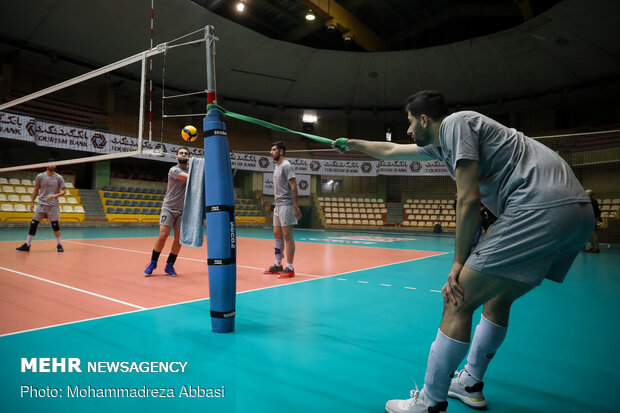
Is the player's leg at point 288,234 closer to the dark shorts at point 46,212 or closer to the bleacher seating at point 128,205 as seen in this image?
the dark shorts at point 46,212

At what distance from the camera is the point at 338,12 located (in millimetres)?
17766

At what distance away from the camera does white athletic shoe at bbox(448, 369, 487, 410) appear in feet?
6.18

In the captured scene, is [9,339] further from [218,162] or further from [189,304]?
[218,162]

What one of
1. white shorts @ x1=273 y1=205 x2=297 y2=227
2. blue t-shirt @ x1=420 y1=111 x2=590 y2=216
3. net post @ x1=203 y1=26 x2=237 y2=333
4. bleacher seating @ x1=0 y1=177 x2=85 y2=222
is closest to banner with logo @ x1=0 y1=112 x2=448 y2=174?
bleacher seating @ x1=0 y1=177 x2=85 y2=222

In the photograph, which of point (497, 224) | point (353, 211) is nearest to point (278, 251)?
point (497, 224)

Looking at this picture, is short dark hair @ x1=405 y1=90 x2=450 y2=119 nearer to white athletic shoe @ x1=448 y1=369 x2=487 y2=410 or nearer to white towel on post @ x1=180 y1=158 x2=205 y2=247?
white athletic shoe @ x1=448 y1=369 x2=487 y2=410

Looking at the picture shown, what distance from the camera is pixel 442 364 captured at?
1.68 metres

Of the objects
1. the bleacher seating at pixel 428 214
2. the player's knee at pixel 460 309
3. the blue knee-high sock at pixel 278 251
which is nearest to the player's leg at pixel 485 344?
the player's knee at pixel 460 309

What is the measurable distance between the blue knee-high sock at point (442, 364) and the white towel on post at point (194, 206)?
2.29 metres

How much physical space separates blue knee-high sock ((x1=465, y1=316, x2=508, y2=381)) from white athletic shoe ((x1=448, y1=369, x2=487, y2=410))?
1.8 inches

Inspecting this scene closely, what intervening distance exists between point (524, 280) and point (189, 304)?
9.97 ft

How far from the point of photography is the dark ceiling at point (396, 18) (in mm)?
18125

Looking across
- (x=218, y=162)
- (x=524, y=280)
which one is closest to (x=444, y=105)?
(x=524, y=280)

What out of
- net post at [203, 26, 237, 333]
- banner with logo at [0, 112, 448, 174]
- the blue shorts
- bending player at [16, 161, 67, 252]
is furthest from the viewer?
banner with logo at [0, 112, 448, 174]
